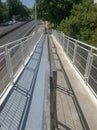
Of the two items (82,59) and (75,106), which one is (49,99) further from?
(82,59)

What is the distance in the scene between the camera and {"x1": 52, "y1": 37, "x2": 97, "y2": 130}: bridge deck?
146 inches

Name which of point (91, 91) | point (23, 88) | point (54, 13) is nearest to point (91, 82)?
point (91, 91)

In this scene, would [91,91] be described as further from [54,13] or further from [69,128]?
[54,13]

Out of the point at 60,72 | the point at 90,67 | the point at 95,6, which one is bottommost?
the point at 60,72

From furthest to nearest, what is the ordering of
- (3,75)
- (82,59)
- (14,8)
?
(14,8) → (82,59) → (3,75)

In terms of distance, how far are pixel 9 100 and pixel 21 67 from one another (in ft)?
9.76

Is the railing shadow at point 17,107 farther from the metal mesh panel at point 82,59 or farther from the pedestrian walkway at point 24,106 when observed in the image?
the metal mesh panel at point 82,59

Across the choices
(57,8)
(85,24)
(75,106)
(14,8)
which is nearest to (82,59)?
(75,106)

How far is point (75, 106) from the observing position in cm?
440

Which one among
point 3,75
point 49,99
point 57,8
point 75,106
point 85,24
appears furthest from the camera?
point 57,8

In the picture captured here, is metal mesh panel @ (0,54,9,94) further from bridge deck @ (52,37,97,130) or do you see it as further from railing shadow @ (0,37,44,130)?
bridge deck @ (52,37,97,130)

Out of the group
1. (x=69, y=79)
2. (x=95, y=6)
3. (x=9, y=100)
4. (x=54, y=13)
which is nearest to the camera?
(x=9, y=100)

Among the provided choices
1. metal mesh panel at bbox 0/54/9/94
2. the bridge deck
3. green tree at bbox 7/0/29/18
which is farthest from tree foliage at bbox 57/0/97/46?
green tree at bbox 7/0/29/18

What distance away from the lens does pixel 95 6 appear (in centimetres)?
1714
